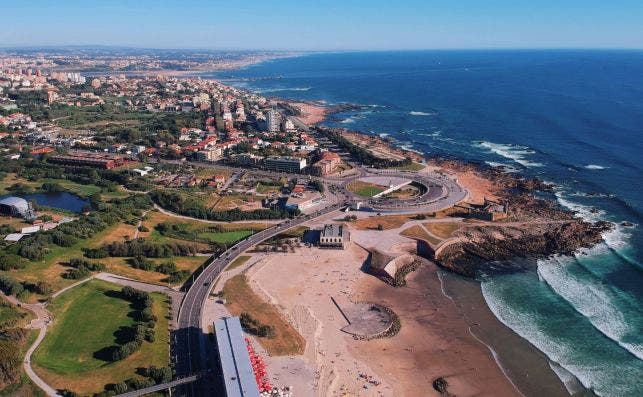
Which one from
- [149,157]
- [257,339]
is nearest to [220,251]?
[257,339]

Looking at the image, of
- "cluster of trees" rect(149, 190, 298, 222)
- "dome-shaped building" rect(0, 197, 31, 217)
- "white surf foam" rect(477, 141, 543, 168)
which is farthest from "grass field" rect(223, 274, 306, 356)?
"white surf foam" rect(477, 141, 543, 168)

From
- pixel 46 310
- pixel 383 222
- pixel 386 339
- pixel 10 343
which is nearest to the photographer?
pixel 10 343

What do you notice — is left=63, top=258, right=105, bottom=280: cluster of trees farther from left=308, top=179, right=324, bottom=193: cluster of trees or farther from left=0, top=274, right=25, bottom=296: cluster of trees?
left=308, top=179, right=324, bottom=193: cluster of trees

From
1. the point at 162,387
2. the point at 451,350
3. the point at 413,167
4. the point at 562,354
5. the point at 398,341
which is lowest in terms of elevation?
the point at 451,350

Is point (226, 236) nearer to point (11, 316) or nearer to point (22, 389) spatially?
point (11, 316)

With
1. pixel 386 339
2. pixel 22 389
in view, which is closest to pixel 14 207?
pixel 22 389

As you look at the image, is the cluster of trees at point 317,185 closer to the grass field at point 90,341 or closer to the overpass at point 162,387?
the grass field at point 90,341

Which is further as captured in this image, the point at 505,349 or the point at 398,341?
the point at 398,341
